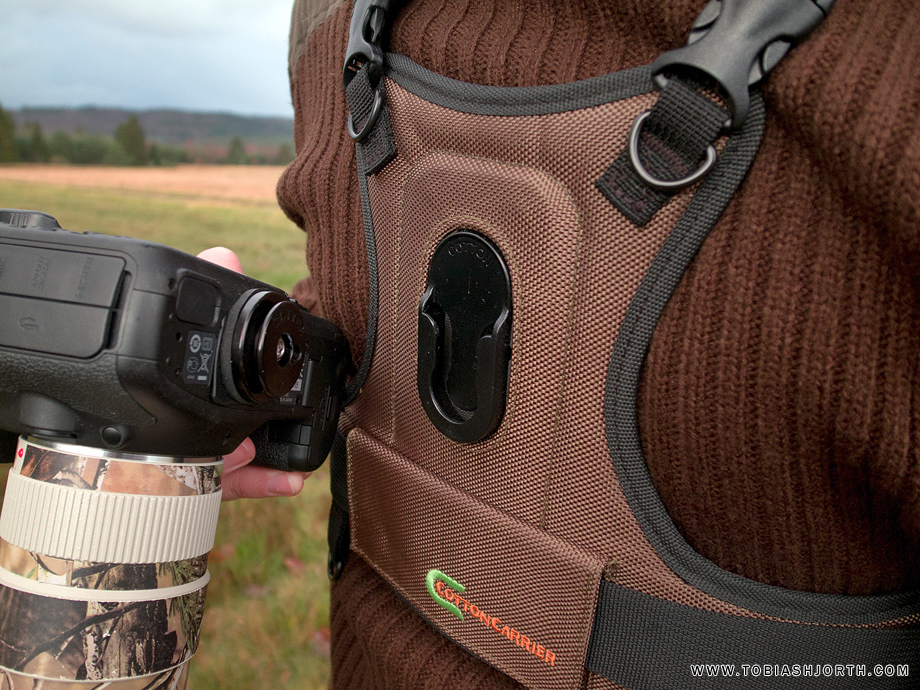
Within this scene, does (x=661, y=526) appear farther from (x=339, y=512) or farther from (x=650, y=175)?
(x=339, y=512)

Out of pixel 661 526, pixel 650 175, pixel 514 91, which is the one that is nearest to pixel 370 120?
pixel 514 91

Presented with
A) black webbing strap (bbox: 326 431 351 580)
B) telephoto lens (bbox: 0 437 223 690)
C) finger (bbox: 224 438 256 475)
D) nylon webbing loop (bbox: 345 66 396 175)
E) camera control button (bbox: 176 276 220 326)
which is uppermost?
nylon webbing loop (bbox: 345 66 396 175)

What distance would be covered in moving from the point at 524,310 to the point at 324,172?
0.80 ft

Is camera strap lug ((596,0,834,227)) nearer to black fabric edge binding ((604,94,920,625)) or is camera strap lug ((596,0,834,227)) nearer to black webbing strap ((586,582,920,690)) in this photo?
black fabric edge binding ((604,94,920,625))

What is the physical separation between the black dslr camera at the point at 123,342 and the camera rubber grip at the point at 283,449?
129 millimetres

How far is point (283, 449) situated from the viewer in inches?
25.0

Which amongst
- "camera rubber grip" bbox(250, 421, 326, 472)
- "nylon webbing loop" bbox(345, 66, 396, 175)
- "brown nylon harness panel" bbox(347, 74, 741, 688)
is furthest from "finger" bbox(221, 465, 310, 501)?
"nylon webbing loop" bbox(345, 66, 396, 175)

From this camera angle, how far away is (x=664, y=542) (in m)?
0.45

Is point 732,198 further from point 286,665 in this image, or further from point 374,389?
point 286,665

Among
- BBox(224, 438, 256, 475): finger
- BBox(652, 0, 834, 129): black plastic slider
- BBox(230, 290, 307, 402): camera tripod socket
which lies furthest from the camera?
BBox(224, 438, 256, 475): finger

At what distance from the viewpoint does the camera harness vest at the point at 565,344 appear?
1.31 ft

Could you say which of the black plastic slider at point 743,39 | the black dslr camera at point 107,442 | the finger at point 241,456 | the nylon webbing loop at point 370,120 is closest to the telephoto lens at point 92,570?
the black dslr camera at point 107,442

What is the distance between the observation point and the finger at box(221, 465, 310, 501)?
2.22ft

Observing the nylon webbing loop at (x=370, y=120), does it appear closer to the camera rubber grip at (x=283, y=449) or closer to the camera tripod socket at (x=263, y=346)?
the camera tripod socket at (x=263, y=346)
